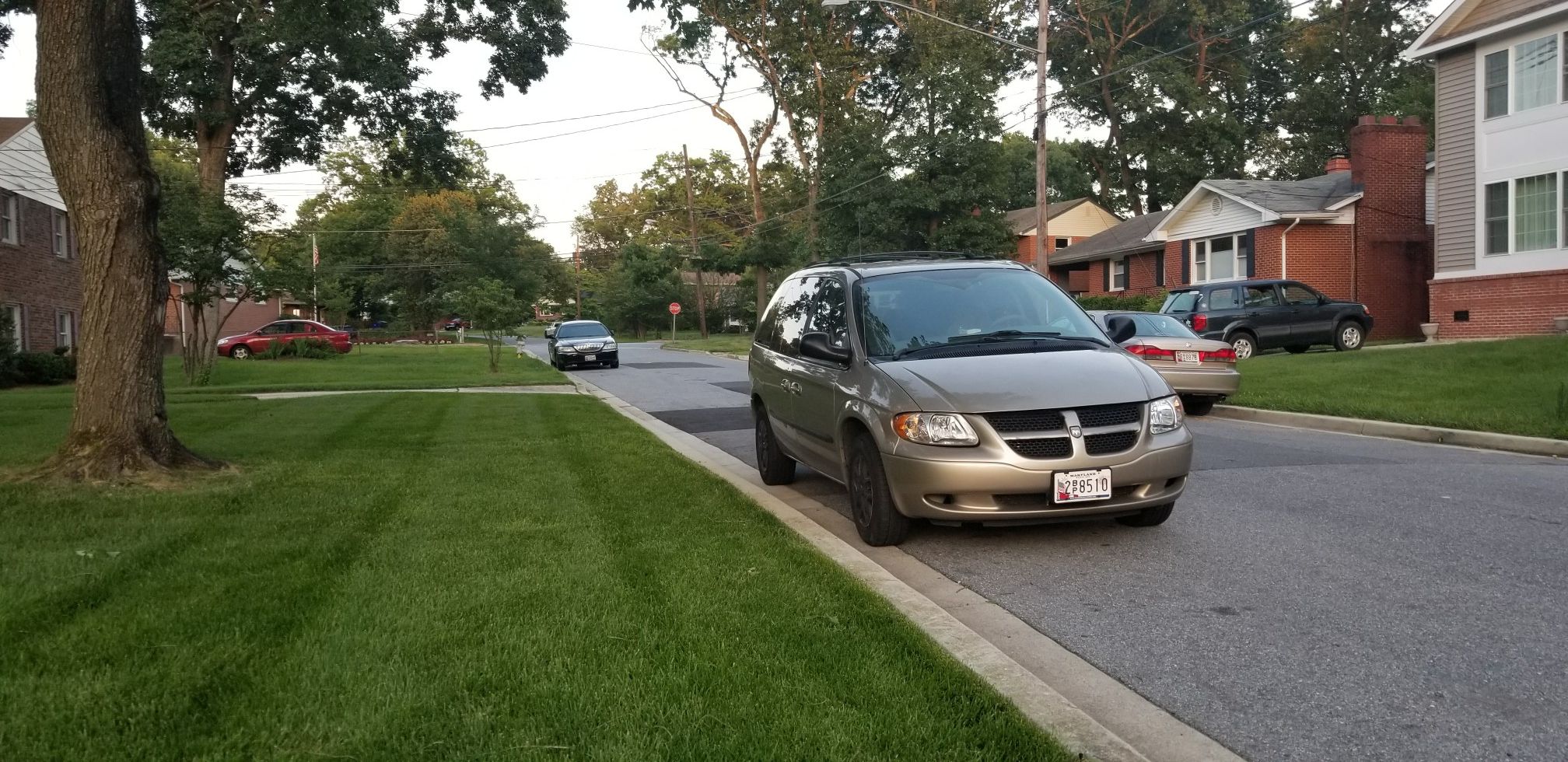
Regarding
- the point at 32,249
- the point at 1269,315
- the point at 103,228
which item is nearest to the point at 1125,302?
the point at 1269,315

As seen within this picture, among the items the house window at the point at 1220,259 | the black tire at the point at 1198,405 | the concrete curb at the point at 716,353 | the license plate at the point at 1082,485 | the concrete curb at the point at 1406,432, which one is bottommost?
the concrete curb at the point at 1406,432

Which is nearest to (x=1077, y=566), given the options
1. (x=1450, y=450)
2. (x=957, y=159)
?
(x=1450, y=450)

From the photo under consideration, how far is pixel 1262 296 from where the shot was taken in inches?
901

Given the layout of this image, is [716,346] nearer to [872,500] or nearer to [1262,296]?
[1262,296]

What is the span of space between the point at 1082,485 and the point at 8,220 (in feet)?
89.8

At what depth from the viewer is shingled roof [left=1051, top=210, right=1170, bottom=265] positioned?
3866 centimetres

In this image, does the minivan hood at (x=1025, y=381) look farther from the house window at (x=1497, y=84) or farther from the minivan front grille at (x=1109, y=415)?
the house window at (x=1497, y=84)

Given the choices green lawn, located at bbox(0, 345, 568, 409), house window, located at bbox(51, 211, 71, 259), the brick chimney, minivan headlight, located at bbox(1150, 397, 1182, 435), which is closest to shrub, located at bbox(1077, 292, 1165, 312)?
the brick chimney

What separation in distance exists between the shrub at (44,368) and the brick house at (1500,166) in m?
28.8

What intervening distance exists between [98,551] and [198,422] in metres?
7.92

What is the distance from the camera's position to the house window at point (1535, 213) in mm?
21641

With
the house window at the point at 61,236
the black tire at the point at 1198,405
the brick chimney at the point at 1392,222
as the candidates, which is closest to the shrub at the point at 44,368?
the house window at the point at 61,236

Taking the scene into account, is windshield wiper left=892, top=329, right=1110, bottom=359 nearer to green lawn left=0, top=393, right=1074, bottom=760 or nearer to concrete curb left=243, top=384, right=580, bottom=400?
green lawn left=0, top=393, right=1074, bottom=760

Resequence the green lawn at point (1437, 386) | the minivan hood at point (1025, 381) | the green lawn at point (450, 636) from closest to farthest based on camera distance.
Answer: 1. the green lawn at point (450, 636)
2. the minivan hood at point (1025, 381)
3. the green lawn at point (1437, 386)
